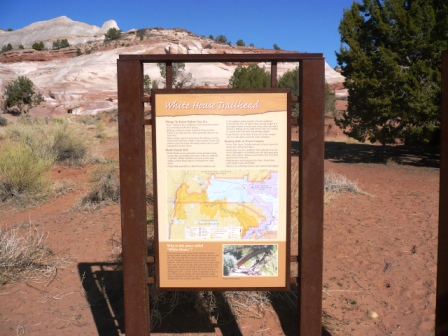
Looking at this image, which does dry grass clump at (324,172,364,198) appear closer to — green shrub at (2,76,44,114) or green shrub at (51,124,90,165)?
green shrub at (51,124,90,165)

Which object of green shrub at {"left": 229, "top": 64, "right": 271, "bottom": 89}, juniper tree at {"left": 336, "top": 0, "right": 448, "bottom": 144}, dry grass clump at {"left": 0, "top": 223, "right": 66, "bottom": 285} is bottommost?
dry grass clump at {"left": 0, "top": 223, "right": 66, "bottom": 285}

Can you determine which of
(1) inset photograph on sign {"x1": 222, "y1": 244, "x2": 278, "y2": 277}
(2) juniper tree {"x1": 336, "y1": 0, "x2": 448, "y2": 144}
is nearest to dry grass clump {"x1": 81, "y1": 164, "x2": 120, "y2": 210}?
(1) inset photograph on sign {"x1": 222, "y1": 244, "x2": 278, "y2": 277}

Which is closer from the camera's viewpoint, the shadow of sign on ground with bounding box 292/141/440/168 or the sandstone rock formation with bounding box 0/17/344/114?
the shadow of sign on ground with bounding box 292/141/440/168

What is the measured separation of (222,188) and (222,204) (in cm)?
10

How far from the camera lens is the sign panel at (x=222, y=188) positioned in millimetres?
2674

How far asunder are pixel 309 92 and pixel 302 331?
1.48 metres

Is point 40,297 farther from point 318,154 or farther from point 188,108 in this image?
point 318,154

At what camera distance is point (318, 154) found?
270 cm

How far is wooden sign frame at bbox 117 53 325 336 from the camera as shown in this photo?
2693 mm

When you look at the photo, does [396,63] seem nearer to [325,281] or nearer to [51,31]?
[325,281]

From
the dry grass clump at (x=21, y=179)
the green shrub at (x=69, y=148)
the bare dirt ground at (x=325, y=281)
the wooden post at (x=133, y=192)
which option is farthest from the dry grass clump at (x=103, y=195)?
the wooden post at (x=133, y=192)

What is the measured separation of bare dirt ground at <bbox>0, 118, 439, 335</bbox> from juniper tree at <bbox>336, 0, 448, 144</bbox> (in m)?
4.74

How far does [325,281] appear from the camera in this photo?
15.1 feet

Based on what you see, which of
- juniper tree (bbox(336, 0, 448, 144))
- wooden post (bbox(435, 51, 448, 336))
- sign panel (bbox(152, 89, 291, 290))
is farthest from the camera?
juniper tree (bbox(336, 0, 448, 144))
